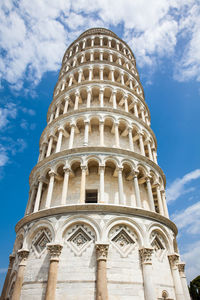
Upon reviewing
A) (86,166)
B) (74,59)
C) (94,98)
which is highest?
(74,59)

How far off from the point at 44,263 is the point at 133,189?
7.09 meters

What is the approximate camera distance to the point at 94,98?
66.6 feet

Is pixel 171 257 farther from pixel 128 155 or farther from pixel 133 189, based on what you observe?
pixel 128 155

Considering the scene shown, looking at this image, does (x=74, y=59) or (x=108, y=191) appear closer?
(x=108, y=191)

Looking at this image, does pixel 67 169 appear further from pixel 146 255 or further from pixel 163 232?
pixel 163 232

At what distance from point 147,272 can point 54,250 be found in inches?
185

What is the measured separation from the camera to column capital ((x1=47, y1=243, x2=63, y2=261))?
10.5 metres

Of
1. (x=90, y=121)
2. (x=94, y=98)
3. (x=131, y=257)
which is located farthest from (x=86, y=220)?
(x=94, y=98)

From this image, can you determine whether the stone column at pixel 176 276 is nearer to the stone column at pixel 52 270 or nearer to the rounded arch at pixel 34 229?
the stone column at pixel 52 270

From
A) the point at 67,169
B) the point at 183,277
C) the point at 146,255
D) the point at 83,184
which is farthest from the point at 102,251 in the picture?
the point at 183,277

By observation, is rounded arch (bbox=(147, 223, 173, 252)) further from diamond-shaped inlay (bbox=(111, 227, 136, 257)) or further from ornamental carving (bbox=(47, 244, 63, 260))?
ornamental carving (bbox=(47, 244, 63, 260))

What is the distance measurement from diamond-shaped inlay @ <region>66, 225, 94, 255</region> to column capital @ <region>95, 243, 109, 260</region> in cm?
65

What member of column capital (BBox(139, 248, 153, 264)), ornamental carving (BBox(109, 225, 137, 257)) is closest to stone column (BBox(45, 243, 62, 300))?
ornamental carving (BBox(109, 225, 137, 257))

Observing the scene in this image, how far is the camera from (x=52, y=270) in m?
10.1
